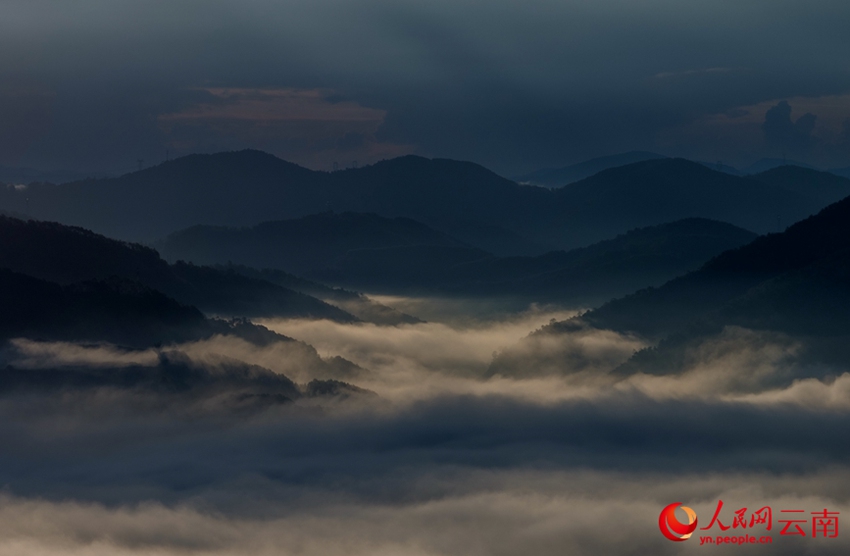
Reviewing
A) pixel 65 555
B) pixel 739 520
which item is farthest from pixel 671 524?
pixel 65 555

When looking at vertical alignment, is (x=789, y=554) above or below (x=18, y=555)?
above

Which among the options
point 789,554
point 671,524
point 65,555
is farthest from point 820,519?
point 65,555

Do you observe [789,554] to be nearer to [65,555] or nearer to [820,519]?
[820,519]

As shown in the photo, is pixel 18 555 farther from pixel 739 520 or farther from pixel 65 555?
pixel 739 520

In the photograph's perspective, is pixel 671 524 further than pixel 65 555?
No

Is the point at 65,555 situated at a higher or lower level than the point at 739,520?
lower

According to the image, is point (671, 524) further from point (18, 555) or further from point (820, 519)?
point (18, 555)

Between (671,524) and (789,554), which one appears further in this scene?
(789,554)

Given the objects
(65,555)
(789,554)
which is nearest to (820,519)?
(789,554)
